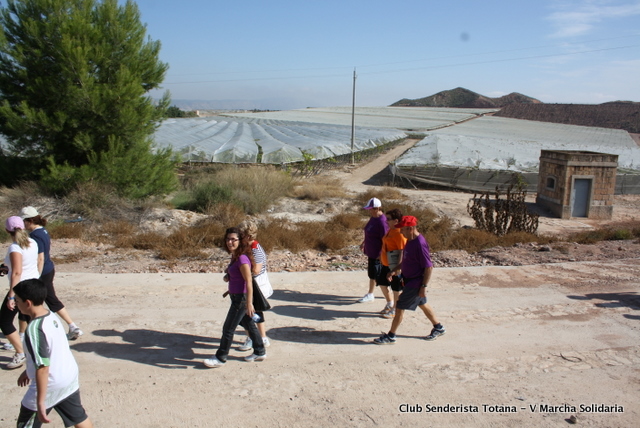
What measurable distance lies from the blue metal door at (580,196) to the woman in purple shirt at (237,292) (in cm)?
1798

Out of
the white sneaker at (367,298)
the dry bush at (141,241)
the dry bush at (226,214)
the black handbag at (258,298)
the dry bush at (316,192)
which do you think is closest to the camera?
the black handbag at (258,298)

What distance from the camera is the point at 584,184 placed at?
1938 cm

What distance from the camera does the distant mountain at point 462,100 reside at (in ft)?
316

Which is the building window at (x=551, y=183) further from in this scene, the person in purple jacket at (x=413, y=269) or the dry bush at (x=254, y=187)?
the person in purple jacket at (x=413, y=269)

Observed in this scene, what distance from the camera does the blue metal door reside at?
19328 millimetres

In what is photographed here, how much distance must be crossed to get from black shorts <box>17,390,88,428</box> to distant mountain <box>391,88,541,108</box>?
99485 millimetres

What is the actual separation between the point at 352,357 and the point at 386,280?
4.06 feet

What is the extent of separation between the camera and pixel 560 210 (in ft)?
63.8

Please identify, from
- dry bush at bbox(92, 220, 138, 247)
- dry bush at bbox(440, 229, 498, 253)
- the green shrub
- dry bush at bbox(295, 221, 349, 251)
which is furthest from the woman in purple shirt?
the green shrub

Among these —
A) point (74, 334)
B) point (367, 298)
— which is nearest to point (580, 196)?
point (367, 298)

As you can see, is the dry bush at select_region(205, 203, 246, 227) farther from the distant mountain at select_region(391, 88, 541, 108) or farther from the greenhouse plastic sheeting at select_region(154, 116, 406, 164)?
the distant mountain at select_region(391, 88, 541, 108)

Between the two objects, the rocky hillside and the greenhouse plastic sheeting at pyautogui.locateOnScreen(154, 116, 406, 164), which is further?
the rocky hillside

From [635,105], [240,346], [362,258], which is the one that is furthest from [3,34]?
[635,105]

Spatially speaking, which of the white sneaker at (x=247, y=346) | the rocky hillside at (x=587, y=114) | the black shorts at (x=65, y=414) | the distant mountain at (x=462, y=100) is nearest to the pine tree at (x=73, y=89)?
the white sneaker at (x=247, y=346)
